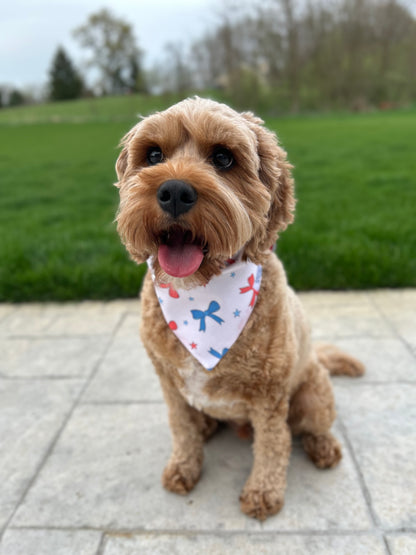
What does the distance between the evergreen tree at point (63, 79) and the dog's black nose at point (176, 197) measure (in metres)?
64.7

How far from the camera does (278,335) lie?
202 cm

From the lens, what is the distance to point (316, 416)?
7.67 feet

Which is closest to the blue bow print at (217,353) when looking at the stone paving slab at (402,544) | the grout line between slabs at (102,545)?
the grout line between slabs at (102,545)

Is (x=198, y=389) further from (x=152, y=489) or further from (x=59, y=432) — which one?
(x=59, y=432)

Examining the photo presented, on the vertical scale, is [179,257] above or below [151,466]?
above

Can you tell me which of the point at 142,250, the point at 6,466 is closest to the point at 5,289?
the point at 6,466

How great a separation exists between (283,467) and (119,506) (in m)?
0.80

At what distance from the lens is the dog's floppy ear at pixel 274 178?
1849mm

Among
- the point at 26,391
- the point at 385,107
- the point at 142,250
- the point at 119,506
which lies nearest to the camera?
the point at 142,250

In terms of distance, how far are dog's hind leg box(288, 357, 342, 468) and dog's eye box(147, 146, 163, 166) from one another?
51.9 inches

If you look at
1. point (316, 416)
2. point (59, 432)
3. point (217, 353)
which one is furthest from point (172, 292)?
point (59, 432)

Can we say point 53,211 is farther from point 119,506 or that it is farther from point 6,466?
point 119,506

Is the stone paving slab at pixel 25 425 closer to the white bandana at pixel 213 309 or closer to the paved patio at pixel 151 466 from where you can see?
the paved patio at pixel 151 466

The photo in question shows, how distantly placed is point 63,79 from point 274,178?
66673mm
